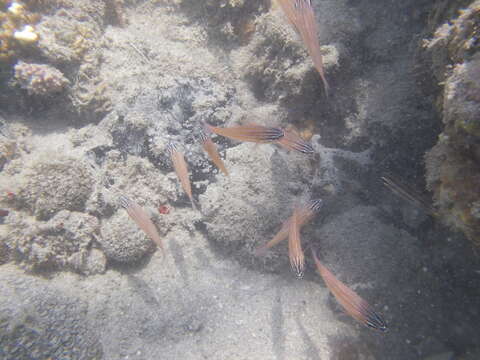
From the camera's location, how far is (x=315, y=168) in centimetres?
446

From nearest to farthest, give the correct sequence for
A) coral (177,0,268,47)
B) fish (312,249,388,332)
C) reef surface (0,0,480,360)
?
fish (312,249,388,332) < reef surface (0,0,480,360) < coral (177,0,268,47)

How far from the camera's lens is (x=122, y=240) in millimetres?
3977

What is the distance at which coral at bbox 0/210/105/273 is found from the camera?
3.75 m

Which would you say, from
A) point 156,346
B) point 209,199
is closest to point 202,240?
point 209,199

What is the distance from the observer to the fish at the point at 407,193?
12.7 ft

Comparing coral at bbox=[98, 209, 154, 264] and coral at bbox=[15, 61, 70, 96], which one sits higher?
coral at bbox=[15, 61, 70, 96]

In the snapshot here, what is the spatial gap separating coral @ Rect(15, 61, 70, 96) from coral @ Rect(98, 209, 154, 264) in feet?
9.32

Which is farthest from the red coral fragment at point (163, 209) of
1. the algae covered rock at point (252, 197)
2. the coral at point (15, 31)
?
the coral at point (15, 31)

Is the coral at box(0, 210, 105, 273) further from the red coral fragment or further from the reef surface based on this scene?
the red coral fragment

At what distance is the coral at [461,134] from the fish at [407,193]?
131cm

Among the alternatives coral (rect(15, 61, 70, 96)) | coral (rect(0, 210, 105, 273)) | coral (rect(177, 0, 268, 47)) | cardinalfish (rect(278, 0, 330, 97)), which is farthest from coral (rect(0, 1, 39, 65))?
cardinalfish (rect(278, 0, 330, 97))

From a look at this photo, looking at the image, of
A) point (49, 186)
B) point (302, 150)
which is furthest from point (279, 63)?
point (49, 186)

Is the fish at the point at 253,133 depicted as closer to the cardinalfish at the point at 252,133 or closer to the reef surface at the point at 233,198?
the cardinalfish at the point at 252,133

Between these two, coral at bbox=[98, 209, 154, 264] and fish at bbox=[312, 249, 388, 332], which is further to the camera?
coral at bbox=[98, 209, 154, 264]
